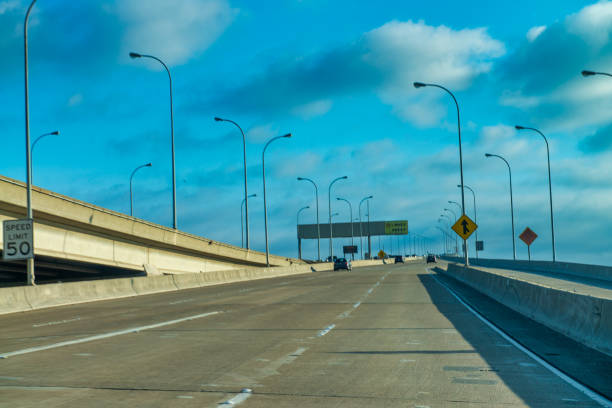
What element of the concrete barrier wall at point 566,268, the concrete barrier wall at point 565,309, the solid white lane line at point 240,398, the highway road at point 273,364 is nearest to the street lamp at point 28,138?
the highway road at point 273,364

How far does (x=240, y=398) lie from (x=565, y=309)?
924 centimetres

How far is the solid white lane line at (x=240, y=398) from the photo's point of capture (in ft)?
23.0

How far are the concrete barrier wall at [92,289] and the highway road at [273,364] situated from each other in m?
5.50

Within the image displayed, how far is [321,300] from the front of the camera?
24.8 m

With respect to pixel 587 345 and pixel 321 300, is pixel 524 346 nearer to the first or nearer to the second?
pixel 587 345

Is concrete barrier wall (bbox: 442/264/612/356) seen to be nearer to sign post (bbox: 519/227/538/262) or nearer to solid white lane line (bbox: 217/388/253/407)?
solid white lane line (bbox: 217/388/253/407)

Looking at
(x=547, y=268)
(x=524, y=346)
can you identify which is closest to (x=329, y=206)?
(x=547, y=268)

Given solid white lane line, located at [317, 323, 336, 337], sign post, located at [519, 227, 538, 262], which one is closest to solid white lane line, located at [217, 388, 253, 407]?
solid white lane line, located at [317, 323, 336, 337]

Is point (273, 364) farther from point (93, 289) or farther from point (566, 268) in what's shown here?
point (566, 268)

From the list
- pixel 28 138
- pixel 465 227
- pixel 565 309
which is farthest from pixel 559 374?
pixel 465 227

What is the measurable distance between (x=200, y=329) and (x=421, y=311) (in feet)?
23.5

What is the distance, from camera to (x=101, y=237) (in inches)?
1443

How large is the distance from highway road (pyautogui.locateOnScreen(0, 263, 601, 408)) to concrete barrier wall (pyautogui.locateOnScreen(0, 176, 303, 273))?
13883mm

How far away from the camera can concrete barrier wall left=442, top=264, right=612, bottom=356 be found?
1144 cm
